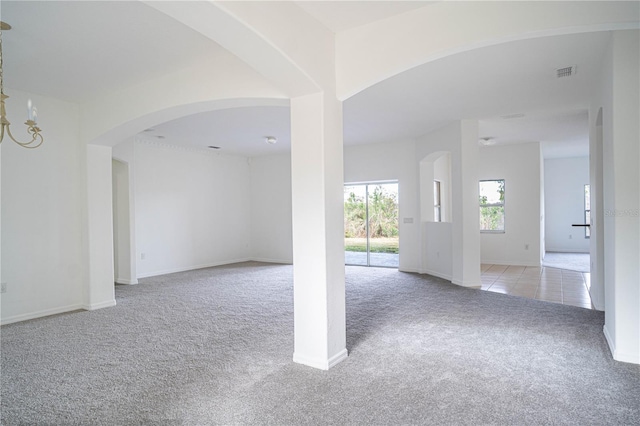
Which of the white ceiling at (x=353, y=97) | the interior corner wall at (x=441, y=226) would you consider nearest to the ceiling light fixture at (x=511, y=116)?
the white ceiling at (x=353, y=97)

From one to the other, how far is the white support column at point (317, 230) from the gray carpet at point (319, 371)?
21 centimetres

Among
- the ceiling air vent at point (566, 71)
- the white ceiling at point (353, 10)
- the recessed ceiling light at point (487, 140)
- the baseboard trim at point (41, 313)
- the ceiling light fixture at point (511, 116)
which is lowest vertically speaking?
the baseboard trim at point (41, 313)

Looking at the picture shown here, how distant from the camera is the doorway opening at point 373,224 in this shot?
8.21m

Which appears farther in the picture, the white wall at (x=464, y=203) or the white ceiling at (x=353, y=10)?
the white wall at (x=464, y=203)

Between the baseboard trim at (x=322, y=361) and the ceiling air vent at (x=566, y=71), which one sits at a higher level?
the ceiling air vent at (x=566, y=71)

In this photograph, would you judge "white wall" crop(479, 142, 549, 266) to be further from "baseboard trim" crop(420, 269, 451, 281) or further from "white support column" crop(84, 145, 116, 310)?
"white support column" crop(84, 145, 116, 310)

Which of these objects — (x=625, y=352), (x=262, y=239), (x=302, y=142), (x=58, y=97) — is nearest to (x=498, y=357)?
(x=625, y=352)

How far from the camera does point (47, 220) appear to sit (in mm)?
4781

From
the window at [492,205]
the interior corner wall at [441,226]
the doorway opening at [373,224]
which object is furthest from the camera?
the window at [492,205]

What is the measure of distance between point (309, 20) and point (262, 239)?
7184 mm

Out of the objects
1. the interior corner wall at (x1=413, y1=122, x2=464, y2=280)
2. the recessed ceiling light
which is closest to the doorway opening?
the interior corner wall at (x1=413, y1=122, x2=464, y2=280)

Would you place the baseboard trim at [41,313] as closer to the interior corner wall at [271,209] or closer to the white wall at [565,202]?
the interior corner wall at [271,209]

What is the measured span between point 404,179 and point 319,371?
17.9 feet

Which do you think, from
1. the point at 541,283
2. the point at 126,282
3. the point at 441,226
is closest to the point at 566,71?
the point at 441,226
